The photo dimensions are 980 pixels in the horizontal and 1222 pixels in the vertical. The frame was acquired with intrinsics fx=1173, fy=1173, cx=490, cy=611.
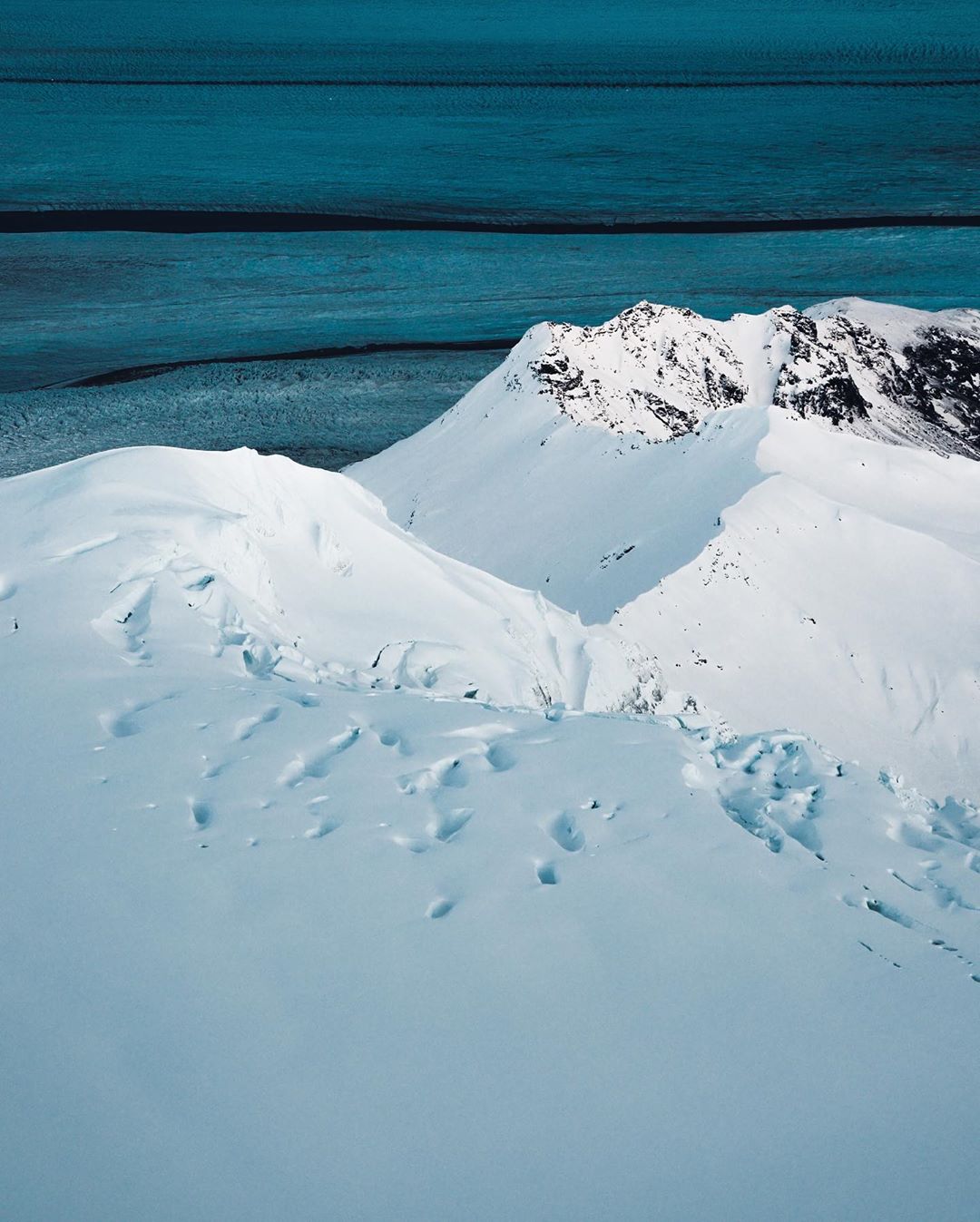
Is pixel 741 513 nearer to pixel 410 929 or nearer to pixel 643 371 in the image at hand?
pixel 643 371

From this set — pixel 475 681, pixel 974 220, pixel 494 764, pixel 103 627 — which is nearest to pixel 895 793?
pixel 494 764

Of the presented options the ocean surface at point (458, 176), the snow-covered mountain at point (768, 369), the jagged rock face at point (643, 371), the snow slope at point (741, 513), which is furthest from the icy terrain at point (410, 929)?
the ocean surface at point (458, 176)

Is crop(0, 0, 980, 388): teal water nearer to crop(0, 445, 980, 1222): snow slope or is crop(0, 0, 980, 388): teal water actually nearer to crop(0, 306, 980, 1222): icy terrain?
crop(0, 306, 980, 1222): icy terrain

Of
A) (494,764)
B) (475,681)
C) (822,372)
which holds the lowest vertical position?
(822,372)

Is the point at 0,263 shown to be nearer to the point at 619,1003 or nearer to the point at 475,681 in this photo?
the point at 475,681

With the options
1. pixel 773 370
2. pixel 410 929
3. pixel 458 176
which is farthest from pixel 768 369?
pixel 410 929
